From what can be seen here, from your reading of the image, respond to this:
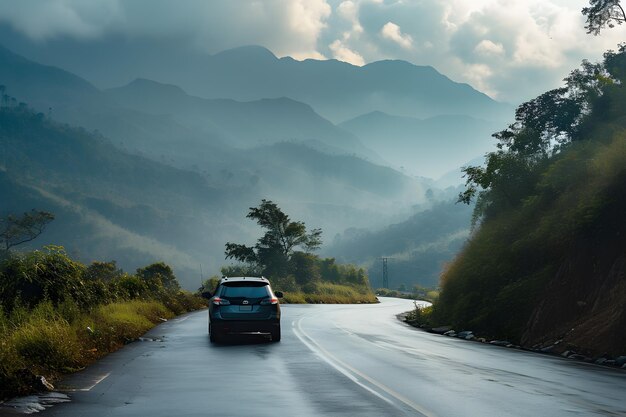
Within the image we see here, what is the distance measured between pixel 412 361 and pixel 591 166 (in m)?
14.8

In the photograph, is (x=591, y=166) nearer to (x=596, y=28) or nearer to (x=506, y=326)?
(x=506, y=326)

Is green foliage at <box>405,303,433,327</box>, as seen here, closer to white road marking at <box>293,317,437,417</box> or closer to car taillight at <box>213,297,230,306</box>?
white road marking at <box>293,317,437,417</box>

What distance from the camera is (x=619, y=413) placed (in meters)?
10.0

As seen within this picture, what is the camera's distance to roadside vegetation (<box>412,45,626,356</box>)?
22.2m

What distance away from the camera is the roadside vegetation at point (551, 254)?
22203 millimetres

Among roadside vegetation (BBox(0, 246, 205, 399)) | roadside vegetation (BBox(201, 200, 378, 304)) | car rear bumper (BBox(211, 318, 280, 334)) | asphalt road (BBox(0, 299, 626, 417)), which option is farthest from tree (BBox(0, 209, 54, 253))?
asphalt road (BBox(0, 299, 626, 417))

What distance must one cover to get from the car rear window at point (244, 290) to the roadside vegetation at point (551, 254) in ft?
26.4

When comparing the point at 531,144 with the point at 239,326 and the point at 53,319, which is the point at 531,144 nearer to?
the point at 239,326

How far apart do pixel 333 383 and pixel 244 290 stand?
29.0 ft

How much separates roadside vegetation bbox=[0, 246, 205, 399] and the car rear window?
315 centimetres

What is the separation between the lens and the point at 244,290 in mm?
21500

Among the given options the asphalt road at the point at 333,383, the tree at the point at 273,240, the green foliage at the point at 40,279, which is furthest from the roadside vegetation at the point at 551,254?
the tree at the point at 273,240

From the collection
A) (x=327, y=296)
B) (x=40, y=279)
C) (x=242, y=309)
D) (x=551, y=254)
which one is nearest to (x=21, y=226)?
(x=327, y=296)

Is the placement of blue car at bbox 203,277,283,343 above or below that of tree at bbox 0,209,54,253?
below
